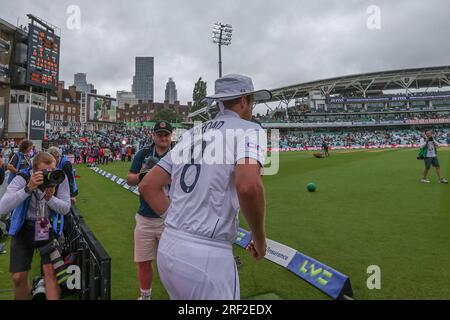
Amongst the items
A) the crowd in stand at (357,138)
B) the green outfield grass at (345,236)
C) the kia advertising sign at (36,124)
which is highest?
the crowd in stand at (357,138)

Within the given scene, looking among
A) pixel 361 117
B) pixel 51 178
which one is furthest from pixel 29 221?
pixel 361 117

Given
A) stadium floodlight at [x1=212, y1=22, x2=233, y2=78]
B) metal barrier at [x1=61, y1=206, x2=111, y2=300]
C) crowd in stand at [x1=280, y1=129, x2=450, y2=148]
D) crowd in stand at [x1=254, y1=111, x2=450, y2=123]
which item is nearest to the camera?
metal barrier at [x1=61, y1=206, x2=111, y2=300]

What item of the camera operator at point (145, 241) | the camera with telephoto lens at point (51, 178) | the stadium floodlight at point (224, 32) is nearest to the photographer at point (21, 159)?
the camera with telephoto lens at point (51, 178)

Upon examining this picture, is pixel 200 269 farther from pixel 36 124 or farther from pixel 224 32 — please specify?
pixel 36 124

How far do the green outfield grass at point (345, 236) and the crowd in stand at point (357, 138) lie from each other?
177 ft

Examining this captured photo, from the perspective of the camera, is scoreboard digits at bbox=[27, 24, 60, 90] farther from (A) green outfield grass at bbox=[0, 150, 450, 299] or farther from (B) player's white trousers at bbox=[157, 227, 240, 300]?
(B) player's white trousers at bbox=[157, 227, 240, 300]

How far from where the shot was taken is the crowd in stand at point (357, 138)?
216 ft

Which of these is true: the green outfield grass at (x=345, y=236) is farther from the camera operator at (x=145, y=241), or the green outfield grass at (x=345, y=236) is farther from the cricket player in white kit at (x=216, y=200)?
the cricket player in white kit at (x=216, y=200)

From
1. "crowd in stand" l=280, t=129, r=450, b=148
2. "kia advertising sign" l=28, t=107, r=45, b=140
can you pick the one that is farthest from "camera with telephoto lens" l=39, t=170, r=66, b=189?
"crowd in stand" l=280, t=129, r=450, b=148

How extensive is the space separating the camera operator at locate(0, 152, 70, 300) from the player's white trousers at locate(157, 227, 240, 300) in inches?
83.3

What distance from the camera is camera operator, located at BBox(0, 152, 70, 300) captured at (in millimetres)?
3283
